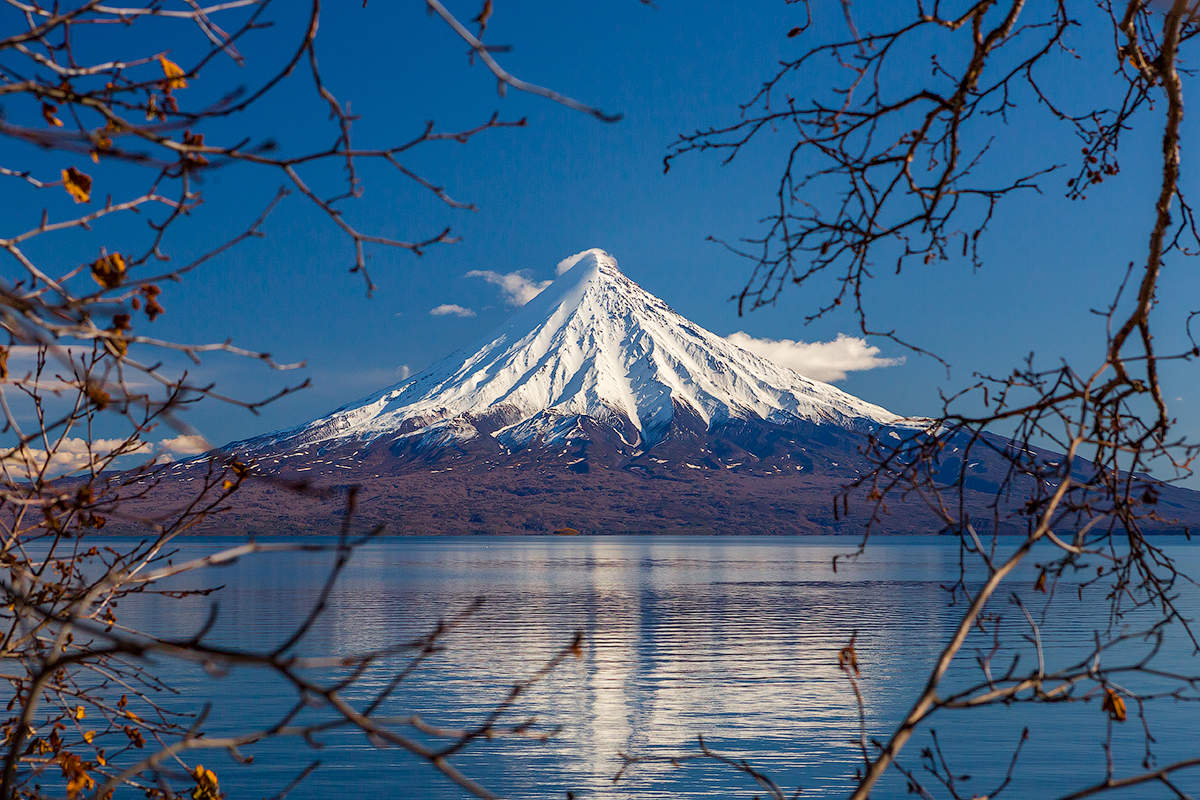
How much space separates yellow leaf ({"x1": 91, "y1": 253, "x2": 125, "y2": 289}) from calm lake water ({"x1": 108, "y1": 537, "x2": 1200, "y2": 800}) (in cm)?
189

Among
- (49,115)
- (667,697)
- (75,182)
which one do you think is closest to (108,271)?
(75,182)

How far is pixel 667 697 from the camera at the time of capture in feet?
71.4

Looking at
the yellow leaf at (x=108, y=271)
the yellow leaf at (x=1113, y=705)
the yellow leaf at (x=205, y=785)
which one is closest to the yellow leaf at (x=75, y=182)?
the yellow leaf at (x=108, y=271)

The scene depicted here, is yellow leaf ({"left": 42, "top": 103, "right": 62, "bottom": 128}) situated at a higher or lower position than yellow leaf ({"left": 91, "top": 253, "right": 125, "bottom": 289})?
higher

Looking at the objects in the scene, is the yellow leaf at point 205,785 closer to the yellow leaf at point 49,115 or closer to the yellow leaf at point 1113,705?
the yellow leaf at point 49,115

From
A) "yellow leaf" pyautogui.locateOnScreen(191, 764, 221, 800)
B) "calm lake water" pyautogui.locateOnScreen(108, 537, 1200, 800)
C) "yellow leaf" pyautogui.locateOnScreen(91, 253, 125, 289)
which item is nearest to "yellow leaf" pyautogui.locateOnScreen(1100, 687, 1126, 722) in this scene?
"calm lake water" pyautogui.locateOnScreen(108, 537, 1200, 800)

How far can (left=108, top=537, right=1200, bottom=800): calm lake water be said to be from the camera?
52.0 feet

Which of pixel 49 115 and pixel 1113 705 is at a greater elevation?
pixel 49 115

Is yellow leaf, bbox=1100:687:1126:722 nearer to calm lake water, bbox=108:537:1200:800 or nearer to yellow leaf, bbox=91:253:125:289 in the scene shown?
calm lake water, bbox=108:537:1200:800

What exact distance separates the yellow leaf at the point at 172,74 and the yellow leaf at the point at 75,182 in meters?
0.22

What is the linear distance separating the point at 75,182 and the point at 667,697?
20845 mm

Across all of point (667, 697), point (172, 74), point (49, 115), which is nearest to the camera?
point (172, 74)

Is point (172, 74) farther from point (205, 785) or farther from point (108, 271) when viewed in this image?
point (205, 785)

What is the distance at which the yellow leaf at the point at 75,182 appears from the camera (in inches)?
77.8
